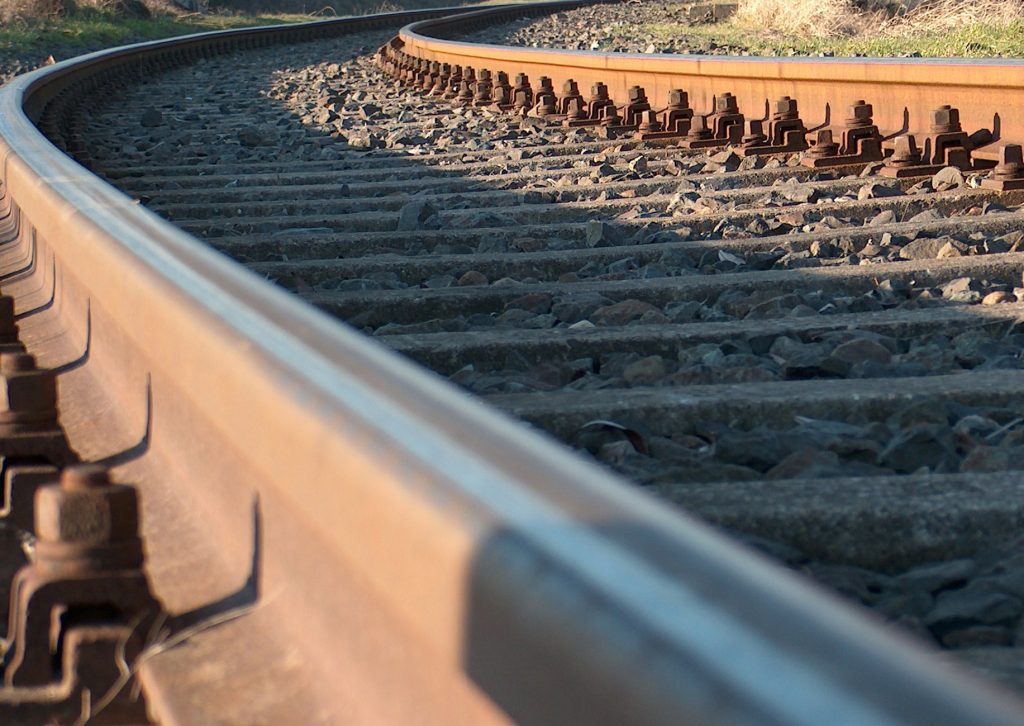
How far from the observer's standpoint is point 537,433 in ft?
4.91

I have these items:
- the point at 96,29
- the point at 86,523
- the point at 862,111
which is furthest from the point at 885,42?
the point at 96,29

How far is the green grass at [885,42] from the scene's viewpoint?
12.0 meters

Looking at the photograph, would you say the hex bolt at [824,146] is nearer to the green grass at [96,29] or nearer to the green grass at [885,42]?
the green grass at [885,42]

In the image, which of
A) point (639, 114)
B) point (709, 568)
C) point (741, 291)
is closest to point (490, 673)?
point (709, 568)

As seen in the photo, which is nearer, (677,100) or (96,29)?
(677,100)

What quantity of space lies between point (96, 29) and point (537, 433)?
2475 cm

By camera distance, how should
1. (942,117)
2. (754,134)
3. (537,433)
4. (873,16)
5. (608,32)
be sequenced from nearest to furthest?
(537,433)
(942,117)
(754,134)
(873,16)
(608,32)

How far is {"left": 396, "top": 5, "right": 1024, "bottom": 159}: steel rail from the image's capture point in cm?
548

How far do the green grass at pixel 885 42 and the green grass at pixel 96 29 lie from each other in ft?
25.3

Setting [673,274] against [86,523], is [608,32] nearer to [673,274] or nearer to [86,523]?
[673,274]

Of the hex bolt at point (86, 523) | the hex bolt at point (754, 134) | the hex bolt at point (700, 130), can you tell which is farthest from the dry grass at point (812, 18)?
the hex bolt at point (86, 523)

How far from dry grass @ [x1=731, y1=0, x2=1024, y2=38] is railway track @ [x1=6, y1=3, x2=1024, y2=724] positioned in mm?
9989

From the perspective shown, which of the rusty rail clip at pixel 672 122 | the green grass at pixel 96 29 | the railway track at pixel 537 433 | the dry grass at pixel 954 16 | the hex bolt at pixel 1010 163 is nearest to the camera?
the railway track at pixel 537 433

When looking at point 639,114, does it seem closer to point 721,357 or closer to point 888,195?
point 888,195
